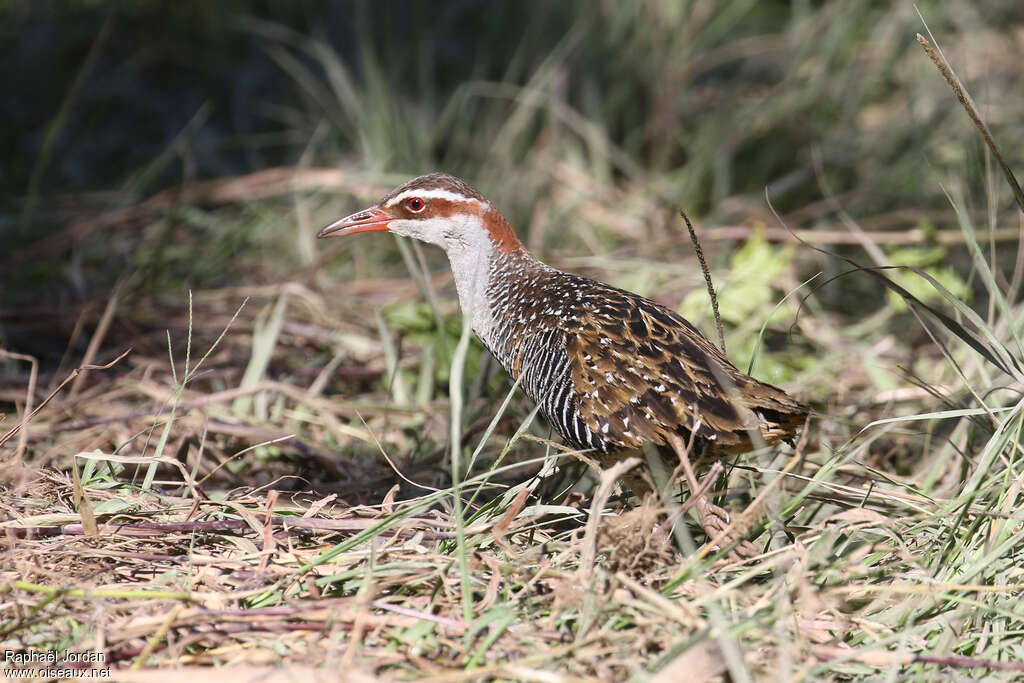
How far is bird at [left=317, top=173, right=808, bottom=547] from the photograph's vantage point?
9.62 feet

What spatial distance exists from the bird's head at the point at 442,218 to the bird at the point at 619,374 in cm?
1

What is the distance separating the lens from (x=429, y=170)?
602cm

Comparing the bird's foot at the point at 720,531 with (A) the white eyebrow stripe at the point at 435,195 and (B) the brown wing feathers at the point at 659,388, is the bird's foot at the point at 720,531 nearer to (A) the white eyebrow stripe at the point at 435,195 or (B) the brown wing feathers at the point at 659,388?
(B) the brown wing feathers at the point at 659,388

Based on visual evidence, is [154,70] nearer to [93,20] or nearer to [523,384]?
[93,20]

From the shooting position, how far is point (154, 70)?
753 centimetres

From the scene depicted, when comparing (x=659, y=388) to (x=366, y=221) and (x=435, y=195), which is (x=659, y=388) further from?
(x=366, y=221)

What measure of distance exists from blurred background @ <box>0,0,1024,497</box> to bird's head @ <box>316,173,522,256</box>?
16 cm

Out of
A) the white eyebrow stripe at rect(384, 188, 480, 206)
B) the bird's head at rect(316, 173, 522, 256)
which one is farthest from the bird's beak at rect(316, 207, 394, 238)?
the white eyebrow stripe at rect(384, 188, 480, 206)

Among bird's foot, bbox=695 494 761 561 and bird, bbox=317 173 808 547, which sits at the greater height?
bird, bbox=317 173 808 547

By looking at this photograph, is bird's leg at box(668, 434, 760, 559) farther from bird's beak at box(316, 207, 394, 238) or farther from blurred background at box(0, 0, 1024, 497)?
bird's beak at box(316, 207, 394, 238)

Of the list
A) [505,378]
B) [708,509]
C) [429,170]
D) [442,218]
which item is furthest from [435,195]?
[429,170]

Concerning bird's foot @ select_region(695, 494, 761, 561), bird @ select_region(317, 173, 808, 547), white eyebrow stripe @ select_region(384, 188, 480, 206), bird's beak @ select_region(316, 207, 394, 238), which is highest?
white eyebrow stripe @ select_region(384, 188, 480, 206)

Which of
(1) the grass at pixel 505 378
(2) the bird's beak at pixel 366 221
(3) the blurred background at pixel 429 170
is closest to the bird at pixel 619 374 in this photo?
(1) the grass at pixel 505 378

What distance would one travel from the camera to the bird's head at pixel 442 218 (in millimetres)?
3844
